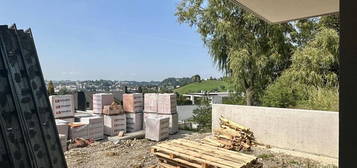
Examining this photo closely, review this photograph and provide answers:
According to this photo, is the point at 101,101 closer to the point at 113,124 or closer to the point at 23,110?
the point at 113,124

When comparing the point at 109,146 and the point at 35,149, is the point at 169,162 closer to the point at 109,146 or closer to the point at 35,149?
the point at 109,146

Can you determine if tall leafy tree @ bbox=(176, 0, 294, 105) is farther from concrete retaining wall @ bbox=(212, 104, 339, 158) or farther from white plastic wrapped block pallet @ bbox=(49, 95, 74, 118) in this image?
white plastic wrapped block pallet @ bbox=(49, 95, 74, 118)

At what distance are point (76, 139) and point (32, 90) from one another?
24.5 feet

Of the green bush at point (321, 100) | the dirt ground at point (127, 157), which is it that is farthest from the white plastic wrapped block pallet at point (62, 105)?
the green bush at point (321, 100)

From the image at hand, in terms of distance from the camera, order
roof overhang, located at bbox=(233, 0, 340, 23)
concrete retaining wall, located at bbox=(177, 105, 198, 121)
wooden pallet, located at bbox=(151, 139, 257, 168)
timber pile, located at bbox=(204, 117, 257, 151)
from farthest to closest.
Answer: concrete retaining wall, located at bbox=(177, 105, 198, 121), timber pile, located at bbox=(204, 117, 257, 151), wooden pallet, located at bbox=(151, 139, 257, 168), roof overhang, located at bbox=(233, 0, 340, 23)

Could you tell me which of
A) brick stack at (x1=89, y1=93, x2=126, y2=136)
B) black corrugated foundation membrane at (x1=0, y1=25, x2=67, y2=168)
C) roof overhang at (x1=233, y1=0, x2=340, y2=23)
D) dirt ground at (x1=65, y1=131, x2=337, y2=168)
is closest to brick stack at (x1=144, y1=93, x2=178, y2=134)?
brick stack at (x1=89, y1=93, x2=126, y2=136)

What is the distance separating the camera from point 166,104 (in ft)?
36.1

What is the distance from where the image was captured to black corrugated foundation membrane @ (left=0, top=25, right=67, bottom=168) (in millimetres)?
2139

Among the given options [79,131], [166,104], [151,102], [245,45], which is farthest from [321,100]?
[79,131]

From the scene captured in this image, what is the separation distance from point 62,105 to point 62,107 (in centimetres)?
8

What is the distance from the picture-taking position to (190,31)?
14602mm

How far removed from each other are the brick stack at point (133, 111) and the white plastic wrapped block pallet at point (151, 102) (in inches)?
12.7

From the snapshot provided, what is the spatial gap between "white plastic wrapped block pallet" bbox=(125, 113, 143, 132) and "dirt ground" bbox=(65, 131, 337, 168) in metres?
2.08

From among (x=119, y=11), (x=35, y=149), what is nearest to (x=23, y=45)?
(x=35, y=149)
